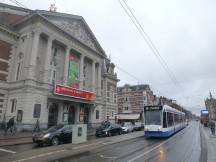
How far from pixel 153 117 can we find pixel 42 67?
56.2 feet

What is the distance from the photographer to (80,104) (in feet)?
114

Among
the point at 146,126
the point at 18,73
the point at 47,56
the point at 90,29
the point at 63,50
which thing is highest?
the point at 90,29

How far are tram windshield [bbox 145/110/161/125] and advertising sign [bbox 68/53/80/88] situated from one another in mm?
15752

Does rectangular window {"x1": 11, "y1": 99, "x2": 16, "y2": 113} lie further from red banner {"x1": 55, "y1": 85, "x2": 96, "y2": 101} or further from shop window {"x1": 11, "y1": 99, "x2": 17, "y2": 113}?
red banner {"x1": 55, "y1": 85, "x2": 96, "y2": 101}

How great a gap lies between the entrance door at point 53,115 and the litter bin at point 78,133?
40.1ft

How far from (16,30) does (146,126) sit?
78.0 feet

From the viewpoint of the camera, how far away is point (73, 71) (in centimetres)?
3341

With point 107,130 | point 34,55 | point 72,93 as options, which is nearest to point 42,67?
point 34,55

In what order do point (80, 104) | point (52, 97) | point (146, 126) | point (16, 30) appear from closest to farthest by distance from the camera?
point (146, 126) < point (52, 97) < point (16, 30) < point (80, 104)

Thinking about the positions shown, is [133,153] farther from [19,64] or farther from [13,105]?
[19,64]

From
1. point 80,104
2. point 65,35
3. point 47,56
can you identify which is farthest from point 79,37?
point 80,104

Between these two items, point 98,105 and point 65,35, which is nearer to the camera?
point 65,35

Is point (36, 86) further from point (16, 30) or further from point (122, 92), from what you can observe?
point (122, 92)

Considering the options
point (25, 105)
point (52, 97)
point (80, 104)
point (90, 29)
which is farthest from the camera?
point (90, 29)
